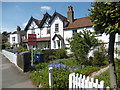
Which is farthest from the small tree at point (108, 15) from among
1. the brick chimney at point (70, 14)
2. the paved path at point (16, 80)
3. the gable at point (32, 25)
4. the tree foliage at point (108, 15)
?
the gable at point (32, 25)

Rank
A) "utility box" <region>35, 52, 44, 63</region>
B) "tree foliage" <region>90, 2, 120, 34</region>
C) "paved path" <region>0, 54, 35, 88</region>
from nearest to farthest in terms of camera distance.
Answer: "tree foliage" <region>90, 2, 120, 34</region>
"paved path" <region>0, 54, 35, 88</region>
"utility box" <region>35, 52, 44, 63</region>

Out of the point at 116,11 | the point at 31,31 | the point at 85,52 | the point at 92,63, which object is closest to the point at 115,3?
the point at 116,11

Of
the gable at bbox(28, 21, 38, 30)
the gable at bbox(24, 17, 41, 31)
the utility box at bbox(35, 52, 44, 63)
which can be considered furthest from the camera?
the gable at bbox(28, 21, 38, 30)

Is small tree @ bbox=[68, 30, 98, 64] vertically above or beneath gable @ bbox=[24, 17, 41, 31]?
beneath

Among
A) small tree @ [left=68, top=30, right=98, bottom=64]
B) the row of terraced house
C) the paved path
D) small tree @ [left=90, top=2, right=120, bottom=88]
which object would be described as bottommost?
the paved path

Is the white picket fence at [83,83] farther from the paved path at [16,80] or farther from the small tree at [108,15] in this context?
the paved path at [16,80]

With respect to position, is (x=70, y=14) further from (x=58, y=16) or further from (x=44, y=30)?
(x=44, y=30)

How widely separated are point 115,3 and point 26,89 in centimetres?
467

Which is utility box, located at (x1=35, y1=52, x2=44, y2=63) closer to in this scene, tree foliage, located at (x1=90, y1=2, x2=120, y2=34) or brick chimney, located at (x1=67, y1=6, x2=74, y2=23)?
tree foliage, located at (x1=90, y1=2, x2=120, y2=34)

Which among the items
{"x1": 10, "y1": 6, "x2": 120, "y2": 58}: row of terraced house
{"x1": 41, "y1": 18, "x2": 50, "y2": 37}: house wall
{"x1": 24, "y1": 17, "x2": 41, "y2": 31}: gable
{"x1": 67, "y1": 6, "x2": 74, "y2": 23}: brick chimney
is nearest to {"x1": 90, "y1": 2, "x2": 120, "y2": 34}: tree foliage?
{"x1": 10, "y1": 6, "x2": 120, "y2": 58}: row of terraced house

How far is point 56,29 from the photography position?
22.5 metres

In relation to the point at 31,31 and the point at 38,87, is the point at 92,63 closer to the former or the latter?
the point at 38,87

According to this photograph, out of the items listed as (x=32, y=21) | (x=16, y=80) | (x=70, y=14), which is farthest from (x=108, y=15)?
(x=32, y=21)

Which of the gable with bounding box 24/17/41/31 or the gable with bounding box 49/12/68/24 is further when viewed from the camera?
the gable with bounding box 24/17/41/31
